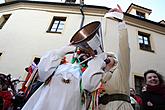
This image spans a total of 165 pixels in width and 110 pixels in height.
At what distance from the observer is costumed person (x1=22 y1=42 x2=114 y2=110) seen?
175 cm

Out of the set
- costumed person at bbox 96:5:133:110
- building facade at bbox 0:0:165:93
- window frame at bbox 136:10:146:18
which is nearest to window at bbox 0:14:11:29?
building facade at bbox 0:0:165:93

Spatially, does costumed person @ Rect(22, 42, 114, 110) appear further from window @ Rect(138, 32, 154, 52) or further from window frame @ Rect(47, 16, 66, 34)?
window @ Rect(138, 32, 154, 52)

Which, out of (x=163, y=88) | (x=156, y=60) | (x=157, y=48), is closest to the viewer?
(x=163, y=88)

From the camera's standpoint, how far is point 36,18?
9352 mm

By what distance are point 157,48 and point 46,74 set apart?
8508 mm

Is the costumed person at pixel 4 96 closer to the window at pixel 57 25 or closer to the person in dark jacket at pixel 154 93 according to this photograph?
the person in dark jacket at pixel 154 93

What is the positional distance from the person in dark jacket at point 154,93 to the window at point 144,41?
6606 mm

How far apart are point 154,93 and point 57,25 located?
737 centimetres

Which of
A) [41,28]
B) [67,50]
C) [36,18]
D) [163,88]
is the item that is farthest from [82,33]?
[36,18]

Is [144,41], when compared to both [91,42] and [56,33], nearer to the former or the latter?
[56,33]

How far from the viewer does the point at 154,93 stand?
8.42ft

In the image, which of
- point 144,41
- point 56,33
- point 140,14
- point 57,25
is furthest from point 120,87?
point 140,14

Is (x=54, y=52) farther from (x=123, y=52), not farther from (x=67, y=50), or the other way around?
(x=123, y=52)

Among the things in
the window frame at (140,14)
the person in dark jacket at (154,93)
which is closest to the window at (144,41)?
the window frame at (140,14)
